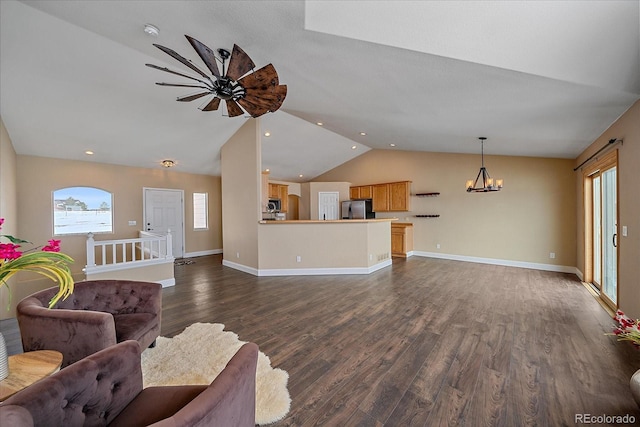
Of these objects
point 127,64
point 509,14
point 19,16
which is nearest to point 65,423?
point 509,14

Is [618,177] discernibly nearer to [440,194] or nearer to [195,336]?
[440,194]

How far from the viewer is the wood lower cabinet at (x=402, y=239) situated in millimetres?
7324

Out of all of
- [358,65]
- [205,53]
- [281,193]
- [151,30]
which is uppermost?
[151,30]

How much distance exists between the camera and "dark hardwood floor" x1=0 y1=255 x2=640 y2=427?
1774 millimetres

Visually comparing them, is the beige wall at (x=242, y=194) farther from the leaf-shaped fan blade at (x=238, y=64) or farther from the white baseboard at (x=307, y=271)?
the leaf-shaped fan blade at (x=238, y=64)

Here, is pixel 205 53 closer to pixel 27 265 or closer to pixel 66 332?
pixel 27 265

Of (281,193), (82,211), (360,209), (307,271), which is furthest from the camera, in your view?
(281,193)

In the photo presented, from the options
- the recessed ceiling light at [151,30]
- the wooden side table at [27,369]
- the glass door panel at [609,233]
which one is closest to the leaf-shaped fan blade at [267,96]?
the recessed ceiling light at [151,30]

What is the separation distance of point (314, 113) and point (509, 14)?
3.43 m

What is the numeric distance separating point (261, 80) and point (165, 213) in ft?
21.4

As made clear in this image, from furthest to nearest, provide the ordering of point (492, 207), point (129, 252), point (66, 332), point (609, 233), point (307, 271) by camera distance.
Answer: point (129, 252) < point (492, 207) < point (307, 271) < point (609, 233) < point (66, 332)

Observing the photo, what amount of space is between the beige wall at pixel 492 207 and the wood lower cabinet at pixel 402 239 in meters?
0.28

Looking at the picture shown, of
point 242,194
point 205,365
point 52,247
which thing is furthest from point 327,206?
point 52,247

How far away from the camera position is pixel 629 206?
9.00ft
